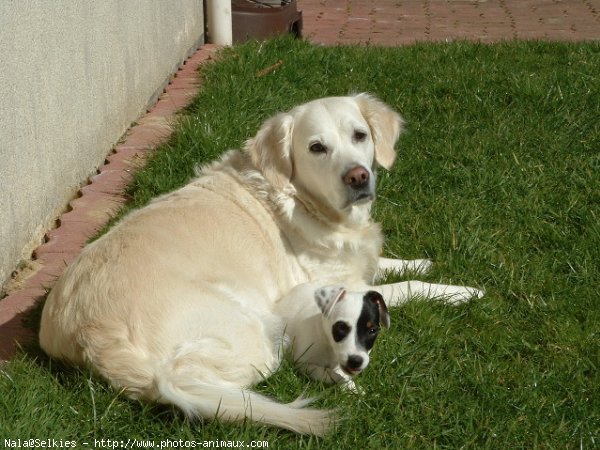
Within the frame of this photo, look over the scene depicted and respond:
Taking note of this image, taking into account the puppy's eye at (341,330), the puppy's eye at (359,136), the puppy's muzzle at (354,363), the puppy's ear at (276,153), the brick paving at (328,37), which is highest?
the puppy's eye at (359,136)

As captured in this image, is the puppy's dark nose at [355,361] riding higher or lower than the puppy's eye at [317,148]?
lower

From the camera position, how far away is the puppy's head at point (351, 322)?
3260 mm

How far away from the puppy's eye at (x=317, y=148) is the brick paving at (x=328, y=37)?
4.17 feet

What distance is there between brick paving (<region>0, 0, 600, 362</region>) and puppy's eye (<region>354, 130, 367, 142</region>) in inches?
56.8

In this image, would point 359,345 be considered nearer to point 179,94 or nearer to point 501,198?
point 501,198

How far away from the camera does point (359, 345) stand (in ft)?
10.8

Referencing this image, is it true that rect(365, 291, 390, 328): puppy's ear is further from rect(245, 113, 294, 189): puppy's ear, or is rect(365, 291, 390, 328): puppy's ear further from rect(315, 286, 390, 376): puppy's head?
rect(245, 113, 294, 189): puppy's ear

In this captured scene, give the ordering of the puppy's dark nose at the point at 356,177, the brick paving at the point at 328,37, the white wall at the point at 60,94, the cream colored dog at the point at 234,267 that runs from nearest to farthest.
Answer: the cream colored dog at the point at 234,267
the puppy's dark nose at the point at 356,177
the white wall at the point at 60,94
the brick paving at the point at 328,37

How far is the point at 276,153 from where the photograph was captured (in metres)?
4.06

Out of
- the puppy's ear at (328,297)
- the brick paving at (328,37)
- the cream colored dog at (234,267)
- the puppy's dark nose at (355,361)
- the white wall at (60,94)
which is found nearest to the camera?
the cream colored dog at (234,267)

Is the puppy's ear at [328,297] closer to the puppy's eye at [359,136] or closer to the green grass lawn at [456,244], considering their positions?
the green grass lawn at [456,244]

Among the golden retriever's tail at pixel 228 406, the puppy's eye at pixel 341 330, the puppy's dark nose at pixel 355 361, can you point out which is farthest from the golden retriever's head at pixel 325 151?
the golden retriever's tail at pixel 228 406

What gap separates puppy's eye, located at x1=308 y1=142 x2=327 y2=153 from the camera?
3943 millimetres

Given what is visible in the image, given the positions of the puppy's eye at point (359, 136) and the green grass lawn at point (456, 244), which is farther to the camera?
the puppy's eye at point (359, 136)
